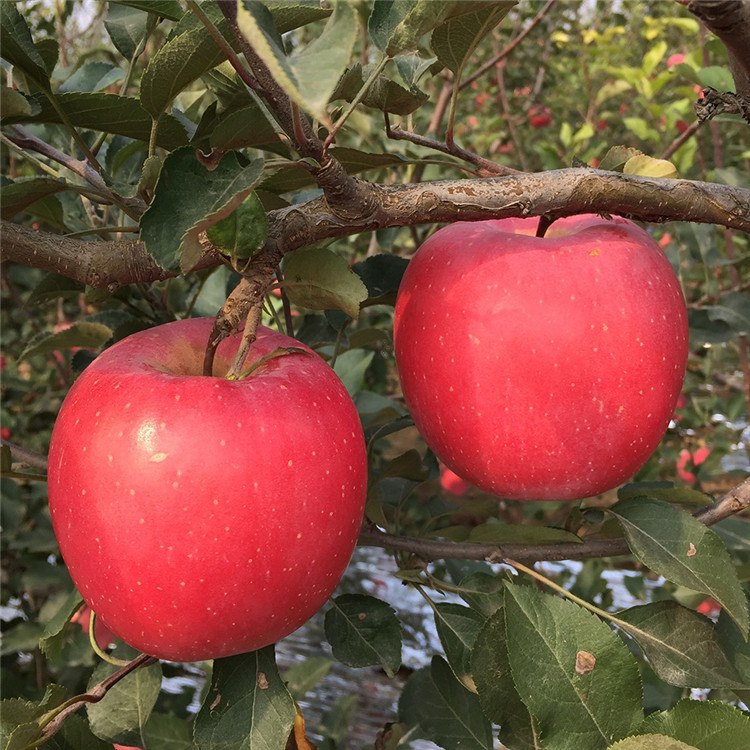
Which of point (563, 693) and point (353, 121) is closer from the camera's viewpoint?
point (563, 693)

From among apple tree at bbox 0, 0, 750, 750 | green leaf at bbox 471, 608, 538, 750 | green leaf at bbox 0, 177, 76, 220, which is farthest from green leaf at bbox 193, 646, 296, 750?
green leaf at bbox 0, 177, 76, 220

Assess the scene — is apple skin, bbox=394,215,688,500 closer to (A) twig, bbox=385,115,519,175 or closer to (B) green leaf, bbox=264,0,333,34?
(A) twig, bbox=385,115,519,175

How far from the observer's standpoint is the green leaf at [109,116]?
542 mm

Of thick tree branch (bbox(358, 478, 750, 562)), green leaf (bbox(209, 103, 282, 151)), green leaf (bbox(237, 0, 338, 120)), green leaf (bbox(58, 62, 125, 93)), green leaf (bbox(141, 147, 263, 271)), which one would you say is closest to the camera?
green leaf (bbox(237, 0, 338, 120))

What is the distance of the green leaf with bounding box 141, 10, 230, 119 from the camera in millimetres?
463

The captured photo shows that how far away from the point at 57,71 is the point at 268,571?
34.7 inches

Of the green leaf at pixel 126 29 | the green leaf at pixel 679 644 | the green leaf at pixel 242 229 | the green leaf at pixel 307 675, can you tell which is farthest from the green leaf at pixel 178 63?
the green leaf at pixel 307 675

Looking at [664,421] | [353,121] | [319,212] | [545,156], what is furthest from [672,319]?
[545,156]

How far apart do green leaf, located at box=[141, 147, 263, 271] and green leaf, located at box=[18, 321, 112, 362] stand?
393mm

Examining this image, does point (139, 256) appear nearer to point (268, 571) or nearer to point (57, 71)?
point (268, 571)

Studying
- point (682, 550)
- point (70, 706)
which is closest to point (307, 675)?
point (70, 706)

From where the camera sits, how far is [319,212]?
0.50 meters

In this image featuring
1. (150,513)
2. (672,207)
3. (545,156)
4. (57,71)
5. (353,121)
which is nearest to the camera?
(150,513)

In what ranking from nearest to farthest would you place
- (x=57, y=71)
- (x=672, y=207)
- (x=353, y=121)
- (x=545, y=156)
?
(x=672, y=207) < (x=353, y=121) < (x=57, y=71) < (x=545, y=156)
